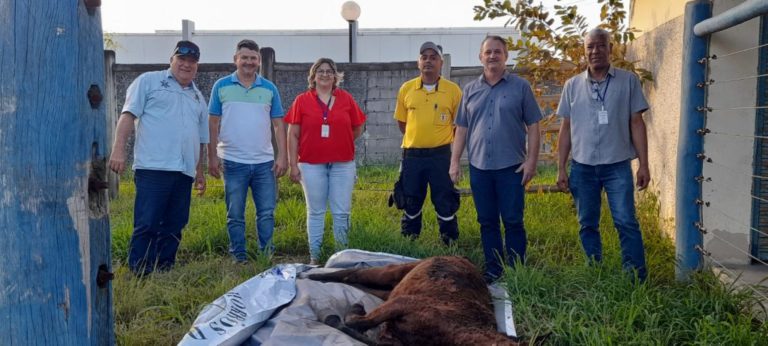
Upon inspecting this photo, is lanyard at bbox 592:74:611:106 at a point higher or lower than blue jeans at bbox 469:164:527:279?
higher

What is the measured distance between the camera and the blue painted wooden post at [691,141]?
4.14 m

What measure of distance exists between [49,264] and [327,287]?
6.34ft

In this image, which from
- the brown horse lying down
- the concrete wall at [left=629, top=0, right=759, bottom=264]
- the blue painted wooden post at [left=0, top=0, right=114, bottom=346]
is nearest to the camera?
the blue painted wooden post at [left=0, top=0, right=114, bottom=346]

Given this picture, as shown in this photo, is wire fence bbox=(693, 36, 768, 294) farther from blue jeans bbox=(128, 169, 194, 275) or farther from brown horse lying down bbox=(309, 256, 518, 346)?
blue jeans bbox=(128, 169, 194, 275)

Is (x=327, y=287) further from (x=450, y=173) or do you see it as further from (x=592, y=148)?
(x=592, y=148)

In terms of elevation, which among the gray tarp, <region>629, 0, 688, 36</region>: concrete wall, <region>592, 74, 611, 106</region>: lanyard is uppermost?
<region>629, 0, 688, 36</region>: concrete wall

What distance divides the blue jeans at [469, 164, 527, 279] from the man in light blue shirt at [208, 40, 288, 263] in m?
1.71

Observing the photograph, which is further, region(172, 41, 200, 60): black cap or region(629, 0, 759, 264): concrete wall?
region(172, 41, 200, 60): black cap

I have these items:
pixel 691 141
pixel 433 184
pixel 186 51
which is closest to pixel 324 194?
pixel 433 184

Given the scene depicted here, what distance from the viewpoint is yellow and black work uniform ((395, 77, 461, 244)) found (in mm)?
5680

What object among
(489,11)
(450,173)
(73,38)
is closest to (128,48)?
(489,11)

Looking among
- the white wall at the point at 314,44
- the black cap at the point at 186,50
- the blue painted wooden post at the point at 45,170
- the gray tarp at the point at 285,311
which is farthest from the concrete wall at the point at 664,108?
the white wall at the point at 314,44

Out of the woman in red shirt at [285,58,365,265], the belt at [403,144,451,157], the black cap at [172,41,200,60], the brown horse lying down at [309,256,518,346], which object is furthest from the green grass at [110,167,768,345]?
the black cap at [172,41,200,60]

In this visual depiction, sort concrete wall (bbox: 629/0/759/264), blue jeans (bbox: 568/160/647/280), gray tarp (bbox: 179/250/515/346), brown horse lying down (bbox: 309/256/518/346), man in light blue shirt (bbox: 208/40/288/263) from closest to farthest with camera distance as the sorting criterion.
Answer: brown horse lying down (bbox: 309/256/518/346) < gray tarp (bbox: 179/250/515/346) < blue jeans (bbox: 568/160/647/280) < concrete wall (bbox: 629/0/759/264) < man in light blue shirt (bbox: 208/40/288/263)
